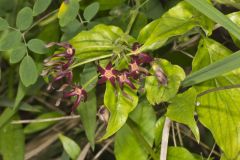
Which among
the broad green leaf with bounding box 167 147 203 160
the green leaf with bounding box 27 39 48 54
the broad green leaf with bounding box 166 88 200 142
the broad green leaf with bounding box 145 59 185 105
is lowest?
the broad green leaf with bounding box 167 147 203 160

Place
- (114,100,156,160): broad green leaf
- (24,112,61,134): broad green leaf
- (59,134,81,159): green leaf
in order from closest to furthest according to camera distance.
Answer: (114,100,156,160): broad green leaf, (59,134,81,159): green leaf, (24,112,61,134): broad green leaf

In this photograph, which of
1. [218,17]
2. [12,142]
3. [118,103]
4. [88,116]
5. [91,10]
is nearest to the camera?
[218,17]

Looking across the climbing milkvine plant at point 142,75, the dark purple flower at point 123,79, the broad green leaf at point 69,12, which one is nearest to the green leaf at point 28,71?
the climbing milkvine plant at point 142,75

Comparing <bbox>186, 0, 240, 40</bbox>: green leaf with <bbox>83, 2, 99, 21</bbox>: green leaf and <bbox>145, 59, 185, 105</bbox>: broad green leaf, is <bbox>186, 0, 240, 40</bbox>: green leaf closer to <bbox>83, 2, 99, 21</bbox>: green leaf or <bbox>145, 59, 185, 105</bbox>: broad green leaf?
<bbox>145, 59, 185, 105</bbox>: broad green leaf

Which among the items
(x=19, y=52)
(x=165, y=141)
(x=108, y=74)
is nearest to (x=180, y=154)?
(x=165, y=141)

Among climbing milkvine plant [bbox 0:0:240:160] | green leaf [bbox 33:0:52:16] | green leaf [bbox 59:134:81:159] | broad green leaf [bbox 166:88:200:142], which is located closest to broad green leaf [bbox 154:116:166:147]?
climbing milkvine plant [bbox 0:0:240:160]

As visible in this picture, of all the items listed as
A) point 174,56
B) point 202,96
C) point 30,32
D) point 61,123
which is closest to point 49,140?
point 61,123

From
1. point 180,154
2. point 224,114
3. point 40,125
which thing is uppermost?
point 224,114

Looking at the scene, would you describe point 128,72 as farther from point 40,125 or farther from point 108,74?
point 40,125

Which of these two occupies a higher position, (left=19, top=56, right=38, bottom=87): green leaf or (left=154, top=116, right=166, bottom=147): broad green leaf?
(left=19, top=56, right=38, bottom=87): green leaf
